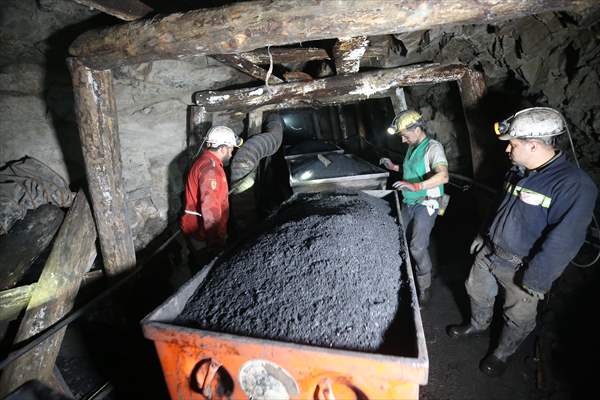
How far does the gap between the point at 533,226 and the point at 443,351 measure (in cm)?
170

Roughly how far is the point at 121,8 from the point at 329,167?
321 cm

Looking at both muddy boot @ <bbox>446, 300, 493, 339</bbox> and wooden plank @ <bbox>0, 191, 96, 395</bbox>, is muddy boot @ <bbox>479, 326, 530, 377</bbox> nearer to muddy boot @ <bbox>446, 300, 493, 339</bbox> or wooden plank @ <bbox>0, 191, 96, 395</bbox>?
muddy boot @ <bbox>446, 300, 493, 339</bbox>

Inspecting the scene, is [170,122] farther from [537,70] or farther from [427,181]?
[537,70]

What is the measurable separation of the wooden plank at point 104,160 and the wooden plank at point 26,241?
0.45 metres

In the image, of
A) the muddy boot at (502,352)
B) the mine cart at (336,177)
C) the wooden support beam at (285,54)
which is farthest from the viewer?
the mine cart at (336,177)

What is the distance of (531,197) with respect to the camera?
88.9 inches

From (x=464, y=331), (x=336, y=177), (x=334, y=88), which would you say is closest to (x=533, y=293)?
(x=464, y=331)

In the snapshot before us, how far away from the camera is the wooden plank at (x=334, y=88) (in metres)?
3.78

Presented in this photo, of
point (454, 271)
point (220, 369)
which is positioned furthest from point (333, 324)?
point (454, 271)

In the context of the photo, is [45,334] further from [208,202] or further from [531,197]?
[531,197]

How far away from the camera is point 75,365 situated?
3.12 m

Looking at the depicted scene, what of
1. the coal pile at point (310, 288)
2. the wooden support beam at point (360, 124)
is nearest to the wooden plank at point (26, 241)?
the coal pile at point (310, 288)

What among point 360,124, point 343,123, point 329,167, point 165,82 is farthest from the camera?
point 343,123

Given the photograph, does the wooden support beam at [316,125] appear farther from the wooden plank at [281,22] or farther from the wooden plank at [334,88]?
the wooden plank at [281,22]
